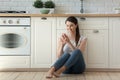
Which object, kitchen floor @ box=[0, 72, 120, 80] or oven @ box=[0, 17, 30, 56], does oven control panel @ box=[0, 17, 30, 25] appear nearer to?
oven @ box=[0, 17, 30, 56]

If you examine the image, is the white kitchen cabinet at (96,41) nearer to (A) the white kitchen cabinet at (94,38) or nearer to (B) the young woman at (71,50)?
(A) the white kitchen cabinet at (94,38)

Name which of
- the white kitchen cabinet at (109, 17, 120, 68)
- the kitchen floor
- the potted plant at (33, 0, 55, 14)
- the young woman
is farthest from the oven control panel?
the white kitchen cabinet at (109, 17, 120, 68)

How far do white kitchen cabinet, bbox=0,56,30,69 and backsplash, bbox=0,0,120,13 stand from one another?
40.6 inches

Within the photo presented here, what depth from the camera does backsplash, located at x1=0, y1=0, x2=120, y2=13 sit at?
17.5 feet

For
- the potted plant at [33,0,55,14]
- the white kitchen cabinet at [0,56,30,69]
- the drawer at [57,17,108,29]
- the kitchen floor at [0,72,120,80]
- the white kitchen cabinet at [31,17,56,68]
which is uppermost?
the potted plant at [33,0,55,14]

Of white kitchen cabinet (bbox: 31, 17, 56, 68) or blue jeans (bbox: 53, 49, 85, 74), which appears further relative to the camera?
white kitchen cabinet (bbox: 31, 17, 56, 68)

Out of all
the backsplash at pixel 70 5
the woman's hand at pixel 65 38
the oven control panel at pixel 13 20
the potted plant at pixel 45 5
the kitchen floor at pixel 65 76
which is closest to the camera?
the kitchen floor at pixel 65 76

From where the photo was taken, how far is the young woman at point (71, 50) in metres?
4.20

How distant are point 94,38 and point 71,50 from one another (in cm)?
48

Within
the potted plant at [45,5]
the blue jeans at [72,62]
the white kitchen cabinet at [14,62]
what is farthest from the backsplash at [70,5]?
the blue jeans at [72,62]

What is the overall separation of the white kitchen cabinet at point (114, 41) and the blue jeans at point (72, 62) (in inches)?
22.2

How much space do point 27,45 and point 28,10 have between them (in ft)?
2.92

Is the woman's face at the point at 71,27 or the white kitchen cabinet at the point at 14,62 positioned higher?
the woman's face at the point at 71,27

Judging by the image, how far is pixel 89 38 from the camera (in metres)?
4.68
